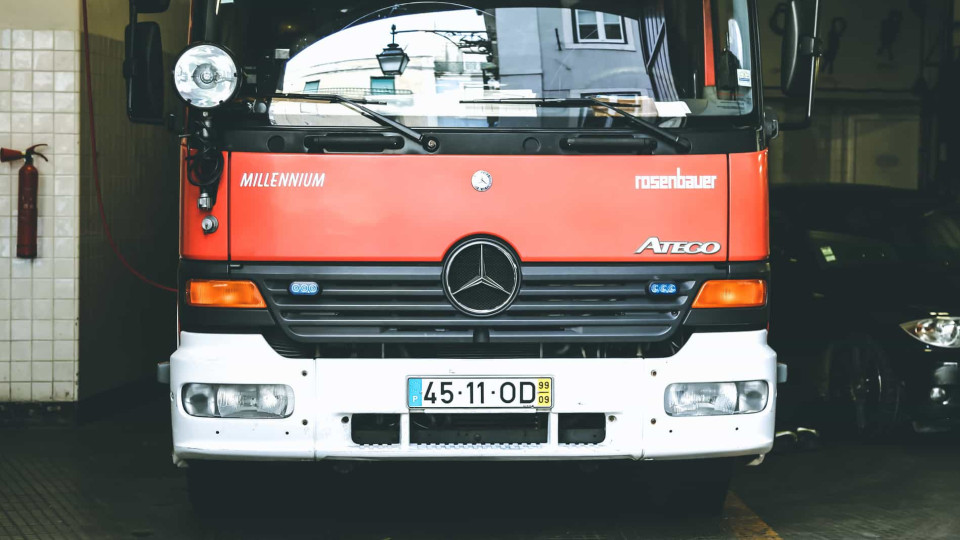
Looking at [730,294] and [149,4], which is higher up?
[149,4]

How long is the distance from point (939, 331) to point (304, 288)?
169 inches

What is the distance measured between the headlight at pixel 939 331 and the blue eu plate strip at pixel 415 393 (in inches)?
153

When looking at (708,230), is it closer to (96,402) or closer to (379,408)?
(379,408)

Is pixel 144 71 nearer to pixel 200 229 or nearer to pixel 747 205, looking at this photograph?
pixel 200 229

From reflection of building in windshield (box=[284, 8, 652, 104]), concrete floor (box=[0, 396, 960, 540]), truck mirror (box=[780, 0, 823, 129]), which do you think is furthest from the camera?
concrete floor (box=[0, 396, 960, 540])

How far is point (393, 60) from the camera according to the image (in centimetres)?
556

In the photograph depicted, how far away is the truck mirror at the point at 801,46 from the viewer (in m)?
5.88

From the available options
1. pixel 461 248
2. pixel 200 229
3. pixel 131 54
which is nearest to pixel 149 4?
pixel 131 54

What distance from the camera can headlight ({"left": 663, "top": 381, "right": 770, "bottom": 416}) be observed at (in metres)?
5.56

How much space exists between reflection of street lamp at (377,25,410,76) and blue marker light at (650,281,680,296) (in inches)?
52.2

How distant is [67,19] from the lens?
8641mm

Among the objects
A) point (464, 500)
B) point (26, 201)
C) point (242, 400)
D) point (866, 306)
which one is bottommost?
point (464, 500)

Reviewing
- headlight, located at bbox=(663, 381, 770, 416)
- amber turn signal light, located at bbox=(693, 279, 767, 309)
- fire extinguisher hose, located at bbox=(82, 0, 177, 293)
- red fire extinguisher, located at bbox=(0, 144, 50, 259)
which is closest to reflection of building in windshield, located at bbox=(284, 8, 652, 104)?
amber turn signal light, located at bbox=(693, 279, 767, 309)

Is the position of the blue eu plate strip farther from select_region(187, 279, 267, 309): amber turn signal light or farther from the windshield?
the windshield
